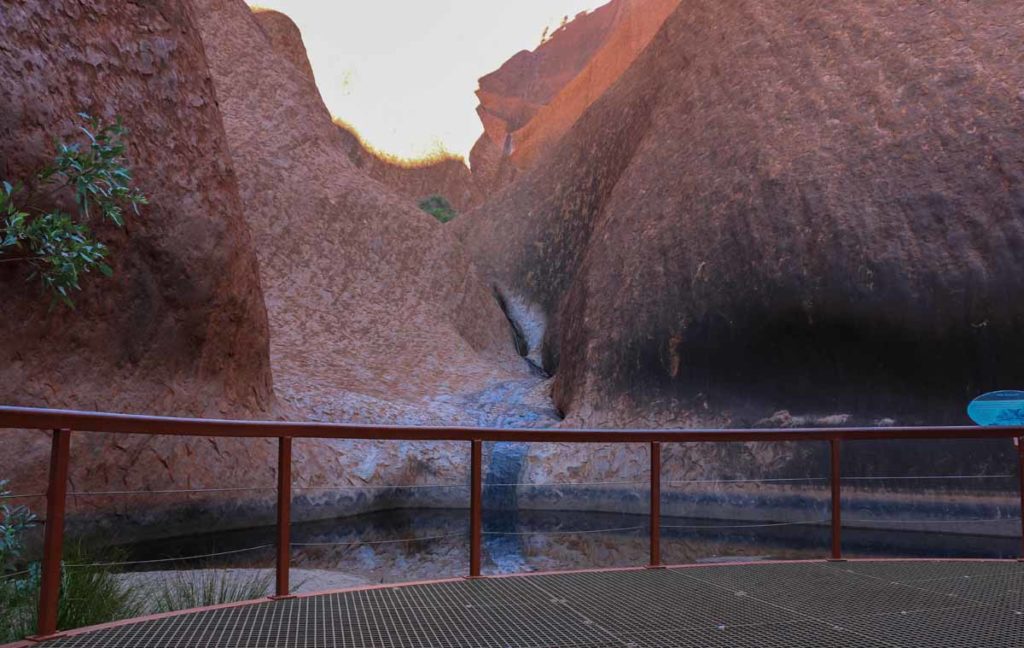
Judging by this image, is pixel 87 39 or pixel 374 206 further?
pixel 374 206

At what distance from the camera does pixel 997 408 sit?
8102mm

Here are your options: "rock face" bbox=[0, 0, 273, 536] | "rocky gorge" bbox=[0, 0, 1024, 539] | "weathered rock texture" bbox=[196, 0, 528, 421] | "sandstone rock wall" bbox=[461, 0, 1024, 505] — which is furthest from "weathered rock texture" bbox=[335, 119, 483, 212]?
"rock face" bbox=[0, 0, 273, 536]

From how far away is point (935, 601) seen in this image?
3568 mm

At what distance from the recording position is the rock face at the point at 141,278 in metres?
8.54

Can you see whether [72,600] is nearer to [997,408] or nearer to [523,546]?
[523,546]

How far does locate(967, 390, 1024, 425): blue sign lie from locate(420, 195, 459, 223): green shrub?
82.9 ft

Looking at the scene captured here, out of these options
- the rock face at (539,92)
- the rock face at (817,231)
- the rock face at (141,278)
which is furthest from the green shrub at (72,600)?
the rock face at (539,92)

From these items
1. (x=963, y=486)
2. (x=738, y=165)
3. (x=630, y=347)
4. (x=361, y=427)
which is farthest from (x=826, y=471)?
(x=361, y=427)

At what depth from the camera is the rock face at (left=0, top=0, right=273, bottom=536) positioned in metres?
8.54

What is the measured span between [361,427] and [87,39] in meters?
8.03

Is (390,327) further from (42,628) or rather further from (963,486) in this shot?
(42,628)

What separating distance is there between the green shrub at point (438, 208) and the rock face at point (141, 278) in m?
20.7

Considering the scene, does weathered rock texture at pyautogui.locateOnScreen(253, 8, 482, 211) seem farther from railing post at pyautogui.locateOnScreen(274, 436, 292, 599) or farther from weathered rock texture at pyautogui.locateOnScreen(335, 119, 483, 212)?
railing post at pyautogui.locateOnScreen(274, 436, 292, 599)

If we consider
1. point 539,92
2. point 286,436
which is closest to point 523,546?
point 286,436
